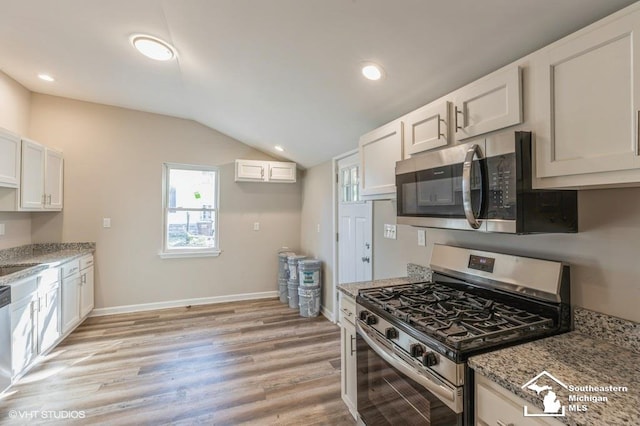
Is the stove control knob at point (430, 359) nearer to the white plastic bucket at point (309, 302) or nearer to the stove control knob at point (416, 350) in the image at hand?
the stove control knob at point (416, 350)

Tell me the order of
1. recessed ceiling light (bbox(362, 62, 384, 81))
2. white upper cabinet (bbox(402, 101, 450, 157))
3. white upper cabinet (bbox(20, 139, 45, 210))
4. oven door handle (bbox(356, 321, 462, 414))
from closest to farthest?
oven door handle (bbox(356, 321, 462, 414)), white upper cabinet (bbox(402, 101, 450, 157)), recessed ceiling light (bbox(362, 62, 384, 81)), white upper cabinet (bbox(20, 139, 45, 210))

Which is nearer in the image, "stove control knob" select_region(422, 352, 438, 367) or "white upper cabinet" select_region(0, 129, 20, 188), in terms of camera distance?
"stove control knob" select_region(422, 352, 438, 367)

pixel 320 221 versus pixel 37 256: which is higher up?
pixel 320 221

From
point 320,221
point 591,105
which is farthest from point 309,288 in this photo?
point 591,105

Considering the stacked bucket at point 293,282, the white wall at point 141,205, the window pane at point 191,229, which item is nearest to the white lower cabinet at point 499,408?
the stacked bucket at point 293,282

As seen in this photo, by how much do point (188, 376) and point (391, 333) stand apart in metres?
2.04

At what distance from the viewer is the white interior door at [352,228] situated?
312 cm

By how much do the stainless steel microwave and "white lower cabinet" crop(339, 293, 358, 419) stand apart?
0.84m

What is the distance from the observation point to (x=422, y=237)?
2.25 meters

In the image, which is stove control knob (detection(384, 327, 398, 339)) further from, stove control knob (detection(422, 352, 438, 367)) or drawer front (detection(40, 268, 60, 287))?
drawer front (detection(40, 268, 60, 287))

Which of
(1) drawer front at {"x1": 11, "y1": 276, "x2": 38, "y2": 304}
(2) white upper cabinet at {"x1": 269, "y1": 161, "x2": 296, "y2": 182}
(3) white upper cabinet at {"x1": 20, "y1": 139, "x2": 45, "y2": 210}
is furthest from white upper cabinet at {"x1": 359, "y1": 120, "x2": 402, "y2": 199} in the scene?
(3) white upper cabinet at {"x1": 20, "y1": 139, "x2": 45, "y2": 210}

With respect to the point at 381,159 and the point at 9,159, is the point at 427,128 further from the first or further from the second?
the point at 9,159

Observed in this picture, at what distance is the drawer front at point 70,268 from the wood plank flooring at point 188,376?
73cm

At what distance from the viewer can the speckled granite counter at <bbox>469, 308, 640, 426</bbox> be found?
79cm
